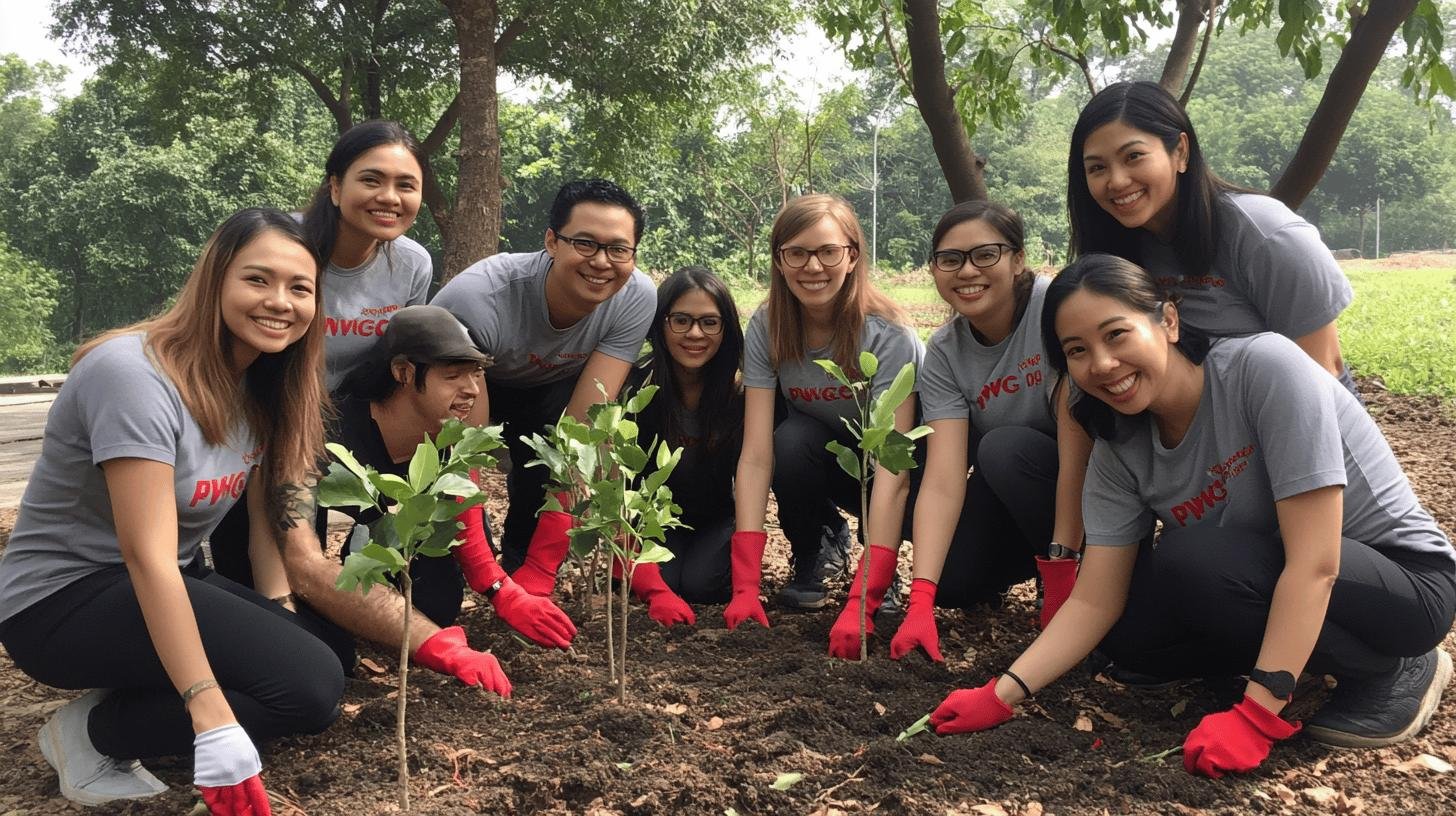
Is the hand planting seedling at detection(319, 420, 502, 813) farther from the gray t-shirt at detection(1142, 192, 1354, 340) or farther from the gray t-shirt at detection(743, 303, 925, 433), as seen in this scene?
the gray t-shirt at detection(1142, 192, 1354, 340)

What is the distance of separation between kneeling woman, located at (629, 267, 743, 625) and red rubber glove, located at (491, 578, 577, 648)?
1.26 ft

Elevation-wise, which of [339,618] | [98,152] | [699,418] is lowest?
[339,618]

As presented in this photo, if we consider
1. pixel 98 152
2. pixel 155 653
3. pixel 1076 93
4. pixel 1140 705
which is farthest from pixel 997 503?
pixel 1076 93

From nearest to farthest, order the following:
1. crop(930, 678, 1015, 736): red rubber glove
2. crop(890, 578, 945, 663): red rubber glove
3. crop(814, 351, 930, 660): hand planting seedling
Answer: crop(930, 678, 1015, 736): red rubber glove
crop(814, 351, 930, 660): hand planting seedling
crop(890, 578, 945, 663): red rubber glove

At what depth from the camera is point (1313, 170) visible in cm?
377

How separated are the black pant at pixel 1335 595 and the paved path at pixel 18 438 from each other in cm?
543

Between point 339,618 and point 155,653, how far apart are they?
0.48 meters

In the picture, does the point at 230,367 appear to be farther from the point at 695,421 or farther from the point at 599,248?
the point at 695,421

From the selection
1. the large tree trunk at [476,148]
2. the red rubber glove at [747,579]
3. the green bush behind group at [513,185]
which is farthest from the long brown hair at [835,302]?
the large tree trunk at [476,148]

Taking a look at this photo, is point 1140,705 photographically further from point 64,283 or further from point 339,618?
point 64,283

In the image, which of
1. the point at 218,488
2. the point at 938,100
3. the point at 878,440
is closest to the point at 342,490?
the point at 218,488

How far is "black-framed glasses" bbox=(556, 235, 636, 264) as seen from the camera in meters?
2.97

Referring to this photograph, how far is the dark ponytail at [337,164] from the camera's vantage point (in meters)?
2.83

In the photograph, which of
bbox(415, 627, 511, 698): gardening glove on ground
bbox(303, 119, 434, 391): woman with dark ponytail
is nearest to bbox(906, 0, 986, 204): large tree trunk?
bbox(303, 119, 434, 391): woman with dark ponytail
